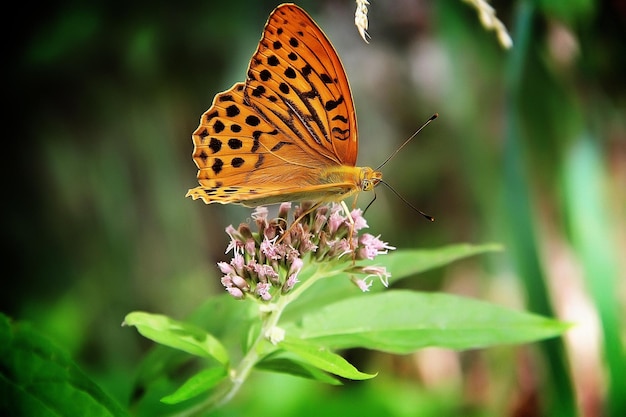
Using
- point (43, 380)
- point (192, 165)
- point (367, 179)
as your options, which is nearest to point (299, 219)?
→ point (367, 179)

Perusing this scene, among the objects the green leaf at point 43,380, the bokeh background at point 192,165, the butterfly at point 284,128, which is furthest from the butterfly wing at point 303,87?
the bokeh background at point 192,165

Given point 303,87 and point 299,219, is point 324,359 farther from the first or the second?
point 303,87

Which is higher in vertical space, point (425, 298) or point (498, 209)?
point (498, 209)

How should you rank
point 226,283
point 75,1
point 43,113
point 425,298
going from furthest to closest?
point 43,113, point 75,1, point 425,298, point 226,283

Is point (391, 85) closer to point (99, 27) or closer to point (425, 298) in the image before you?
point (99, 27)

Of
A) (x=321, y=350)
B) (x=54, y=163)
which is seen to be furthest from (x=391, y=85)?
(x=321, y=350)

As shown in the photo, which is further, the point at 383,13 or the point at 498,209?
the point at 383,13

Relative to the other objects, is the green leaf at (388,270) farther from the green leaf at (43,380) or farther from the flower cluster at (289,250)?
the green leaf at (43,380)
